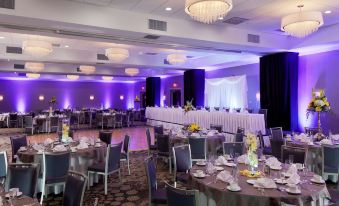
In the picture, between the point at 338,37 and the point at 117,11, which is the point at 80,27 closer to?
the point at 117,11

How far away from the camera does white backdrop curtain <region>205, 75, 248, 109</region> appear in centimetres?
1370

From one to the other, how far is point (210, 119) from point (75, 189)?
859cm

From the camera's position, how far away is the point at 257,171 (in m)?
3.50

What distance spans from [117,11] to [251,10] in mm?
3102

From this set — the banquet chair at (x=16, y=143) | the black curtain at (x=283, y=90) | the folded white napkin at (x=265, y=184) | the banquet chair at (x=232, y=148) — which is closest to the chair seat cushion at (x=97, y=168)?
the banquet chair at (x=16, y=143)

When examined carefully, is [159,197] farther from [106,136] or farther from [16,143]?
[16,143]

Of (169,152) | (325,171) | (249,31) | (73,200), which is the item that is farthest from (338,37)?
(73,200)

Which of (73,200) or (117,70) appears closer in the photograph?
(73,200)

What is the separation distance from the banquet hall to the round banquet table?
1 centimetres

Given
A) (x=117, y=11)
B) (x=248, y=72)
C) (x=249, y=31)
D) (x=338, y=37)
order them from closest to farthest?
(x=117, y=11) < (x=338, y=37) < (x=249, y=31) < (x=248, y=72)

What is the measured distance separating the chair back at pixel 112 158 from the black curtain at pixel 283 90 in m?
6.35

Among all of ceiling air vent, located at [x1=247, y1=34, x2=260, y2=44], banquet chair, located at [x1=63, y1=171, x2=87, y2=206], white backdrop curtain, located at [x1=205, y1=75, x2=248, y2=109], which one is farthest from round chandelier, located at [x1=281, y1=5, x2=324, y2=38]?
white backdrop curtain, located at [x1=205, y1=75, x2=248, y2=109]

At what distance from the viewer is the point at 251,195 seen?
8.86ft

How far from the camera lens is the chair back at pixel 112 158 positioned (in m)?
4.86
